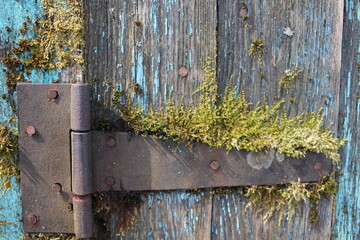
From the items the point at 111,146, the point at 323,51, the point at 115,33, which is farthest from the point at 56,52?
the point at 323,51

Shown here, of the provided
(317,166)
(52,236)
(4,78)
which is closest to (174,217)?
(52,236)

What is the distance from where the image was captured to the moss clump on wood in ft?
3.63

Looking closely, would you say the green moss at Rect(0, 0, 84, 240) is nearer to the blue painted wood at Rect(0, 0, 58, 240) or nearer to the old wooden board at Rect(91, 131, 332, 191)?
the blue painted wood at Rect(0, 0, 58, 240)

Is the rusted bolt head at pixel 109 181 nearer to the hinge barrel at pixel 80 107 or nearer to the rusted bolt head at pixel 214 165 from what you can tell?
the hinge barrel at pixel 80 107

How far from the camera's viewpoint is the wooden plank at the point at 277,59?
1133 mm

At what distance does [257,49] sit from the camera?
114 cm

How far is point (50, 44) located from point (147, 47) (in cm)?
32

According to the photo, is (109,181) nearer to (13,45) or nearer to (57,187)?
(57,187)

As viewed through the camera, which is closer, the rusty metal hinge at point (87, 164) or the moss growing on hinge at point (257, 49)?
the rusty metal hinge at point (87, 164)

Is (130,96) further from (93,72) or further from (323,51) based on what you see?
(323,51)

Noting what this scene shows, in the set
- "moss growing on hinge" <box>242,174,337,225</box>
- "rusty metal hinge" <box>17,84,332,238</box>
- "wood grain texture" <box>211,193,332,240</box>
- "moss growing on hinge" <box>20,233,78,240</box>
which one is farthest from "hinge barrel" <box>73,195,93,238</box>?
"moss growing on hinge" <box>242,174,337,225</box>

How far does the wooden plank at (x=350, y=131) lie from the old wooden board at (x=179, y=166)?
17 cm

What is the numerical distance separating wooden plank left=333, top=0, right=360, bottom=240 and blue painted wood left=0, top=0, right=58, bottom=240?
41.8 inches

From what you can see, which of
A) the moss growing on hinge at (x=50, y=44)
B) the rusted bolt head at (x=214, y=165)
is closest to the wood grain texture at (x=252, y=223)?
the rusted bolt head at (x=214, y=165)
